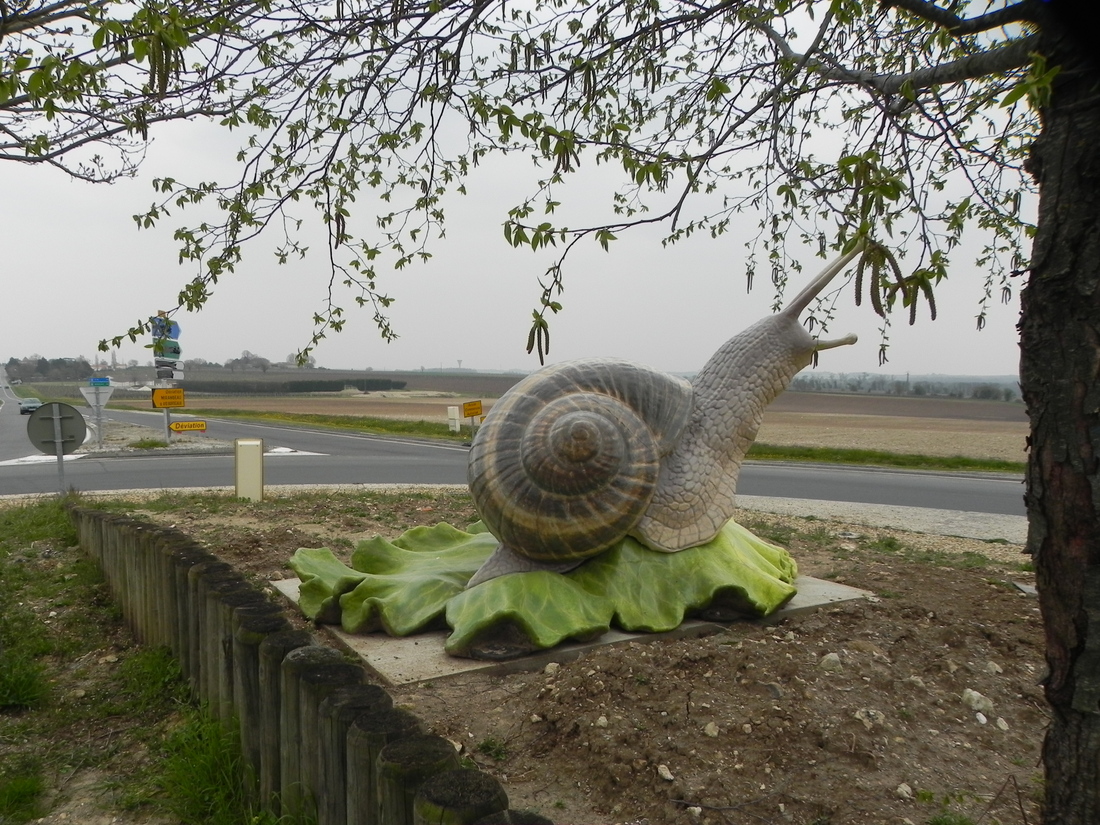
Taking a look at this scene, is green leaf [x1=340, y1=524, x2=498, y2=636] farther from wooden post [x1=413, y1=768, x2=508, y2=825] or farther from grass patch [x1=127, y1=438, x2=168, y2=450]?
grass patch [x1=127, y1=438, x2=168, y2=450]

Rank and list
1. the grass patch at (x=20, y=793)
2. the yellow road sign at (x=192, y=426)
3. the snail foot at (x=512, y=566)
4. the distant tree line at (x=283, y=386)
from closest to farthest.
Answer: the grass patch at (x=20, y=793)
the snail foot at (x=512, y=566)
the yellow road sign at (x=192, y=426)
the distant tree line at (x=283, y=386)

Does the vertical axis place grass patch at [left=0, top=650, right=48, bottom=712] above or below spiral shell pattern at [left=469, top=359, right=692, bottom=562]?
below

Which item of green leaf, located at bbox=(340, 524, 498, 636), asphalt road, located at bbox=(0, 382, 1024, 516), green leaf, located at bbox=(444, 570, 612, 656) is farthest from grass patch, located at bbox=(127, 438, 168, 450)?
green leaf, located at bbox=(444, 570, 612, 656)

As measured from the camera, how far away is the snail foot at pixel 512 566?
16.1 feet

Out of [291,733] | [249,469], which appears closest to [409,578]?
[291,733]

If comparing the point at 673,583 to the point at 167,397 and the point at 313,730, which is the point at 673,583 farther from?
the point at 167,397

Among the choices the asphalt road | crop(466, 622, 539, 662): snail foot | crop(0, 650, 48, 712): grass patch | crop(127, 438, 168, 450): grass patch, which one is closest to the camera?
crop(0, 650, 48, 712): grass patch

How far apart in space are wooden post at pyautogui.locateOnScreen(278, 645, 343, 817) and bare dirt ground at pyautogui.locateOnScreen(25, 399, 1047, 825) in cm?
80

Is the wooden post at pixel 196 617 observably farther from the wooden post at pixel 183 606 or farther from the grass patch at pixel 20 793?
the grass patch at pixel 20 793

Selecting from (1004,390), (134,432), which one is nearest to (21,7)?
(134,432)

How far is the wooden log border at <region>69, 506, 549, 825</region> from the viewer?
96.2 inches

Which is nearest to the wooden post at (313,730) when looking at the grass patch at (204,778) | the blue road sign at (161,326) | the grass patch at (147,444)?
the grass patch at (204,778)

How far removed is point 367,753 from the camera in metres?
2.37

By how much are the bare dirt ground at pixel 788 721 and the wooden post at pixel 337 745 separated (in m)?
0.76
